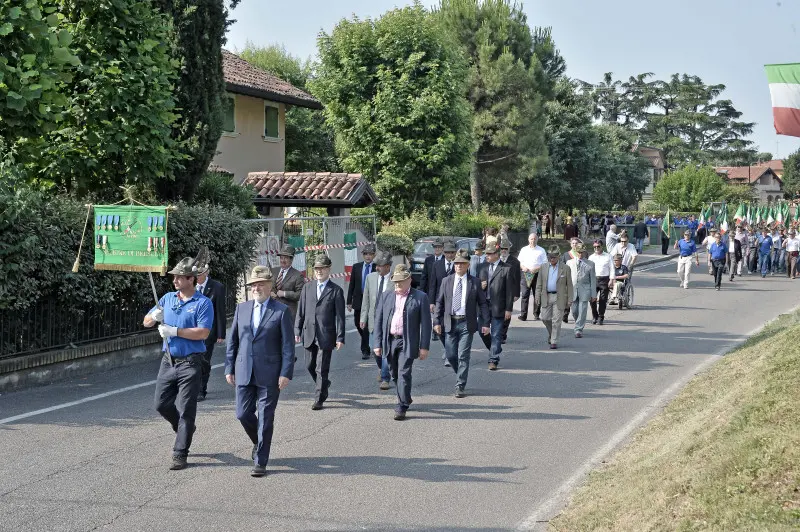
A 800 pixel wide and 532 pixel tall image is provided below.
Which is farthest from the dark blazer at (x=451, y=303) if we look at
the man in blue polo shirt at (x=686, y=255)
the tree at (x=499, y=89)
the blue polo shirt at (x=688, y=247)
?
the tree at (x=499, y=89)

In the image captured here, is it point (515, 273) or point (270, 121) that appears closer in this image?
point (515, 273)

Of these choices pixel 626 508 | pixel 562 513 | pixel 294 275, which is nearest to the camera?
pixel 626 508

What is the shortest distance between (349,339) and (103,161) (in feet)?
17.4

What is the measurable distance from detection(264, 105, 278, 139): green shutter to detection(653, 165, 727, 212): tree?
54.1 m

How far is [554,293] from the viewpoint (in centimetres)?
1559

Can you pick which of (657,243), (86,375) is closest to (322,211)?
(86,375)

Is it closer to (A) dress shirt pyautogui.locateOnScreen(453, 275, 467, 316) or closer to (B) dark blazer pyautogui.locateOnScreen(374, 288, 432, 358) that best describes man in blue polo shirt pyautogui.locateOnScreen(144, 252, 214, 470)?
(B) dark blazer pyautogui.locateOnScreen(374, 288, 432, 358)

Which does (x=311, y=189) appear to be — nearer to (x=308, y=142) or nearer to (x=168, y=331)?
(x=168, y=331)

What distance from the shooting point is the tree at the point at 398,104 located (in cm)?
3084

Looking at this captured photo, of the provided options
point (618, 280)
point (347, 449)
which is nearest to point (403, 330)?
point (347, 449)

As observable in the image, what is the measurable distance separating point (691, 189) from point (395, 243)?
59425 millimetres

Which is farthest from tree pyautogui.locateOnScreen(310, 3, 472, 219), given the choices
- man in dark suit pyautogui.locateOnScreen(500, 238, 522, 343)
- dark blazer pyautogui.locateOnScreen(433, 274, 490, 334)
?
dark blazer pyautogui.locateOnScreen(433, 274, 490, 334)

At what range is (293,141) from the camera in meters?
47.4

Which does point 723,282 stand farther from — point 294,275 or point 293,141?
point 293,141
